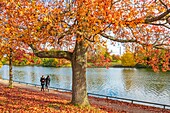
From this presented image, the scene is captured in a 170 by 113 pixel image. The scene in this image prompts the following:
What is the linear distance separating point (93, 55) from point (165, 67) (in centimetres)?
462

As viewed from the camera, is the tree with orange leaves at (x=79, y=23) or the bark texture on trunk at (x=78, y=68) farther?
the bark texture on trunk at (x=78, y=68)

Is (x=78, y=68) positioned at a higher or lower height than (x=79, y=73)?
higher

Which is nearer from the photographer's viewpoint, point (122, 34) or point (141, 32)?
point (122, 34)

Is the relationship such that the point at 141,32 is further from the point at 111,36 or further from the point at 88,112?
the point at 88,112

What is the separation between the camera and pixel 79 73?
11680 mm

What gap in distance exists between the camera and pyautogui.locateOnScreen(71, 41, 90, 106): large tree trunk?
11648mm

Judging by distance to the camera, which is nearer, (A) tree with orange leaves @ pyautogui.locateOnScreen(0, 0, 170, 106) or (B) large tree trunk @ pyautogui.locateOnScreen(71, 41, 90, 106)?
(A) tree with orange leaves @ pyautogui.locateOnScreen(0, 0, 170, 106)

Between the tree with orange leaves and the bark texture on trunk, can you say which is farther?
the bark texture on trunk

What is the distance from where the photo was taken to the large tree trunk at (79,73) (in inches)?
459

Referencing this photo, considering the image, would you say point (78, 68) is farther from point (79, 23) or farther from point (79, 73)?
point (79, 23)

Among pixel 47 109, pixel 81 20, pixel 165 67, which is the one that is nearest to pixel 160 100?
pixel 165 67

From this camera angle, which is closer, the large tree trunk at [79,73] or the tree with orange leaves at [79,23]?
the tree with orange leaves at [79,23]

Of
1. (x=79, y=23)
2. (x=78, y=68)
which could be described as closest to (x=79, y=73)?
(x=78, y=68)

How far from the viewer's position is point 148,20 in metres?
9.89
